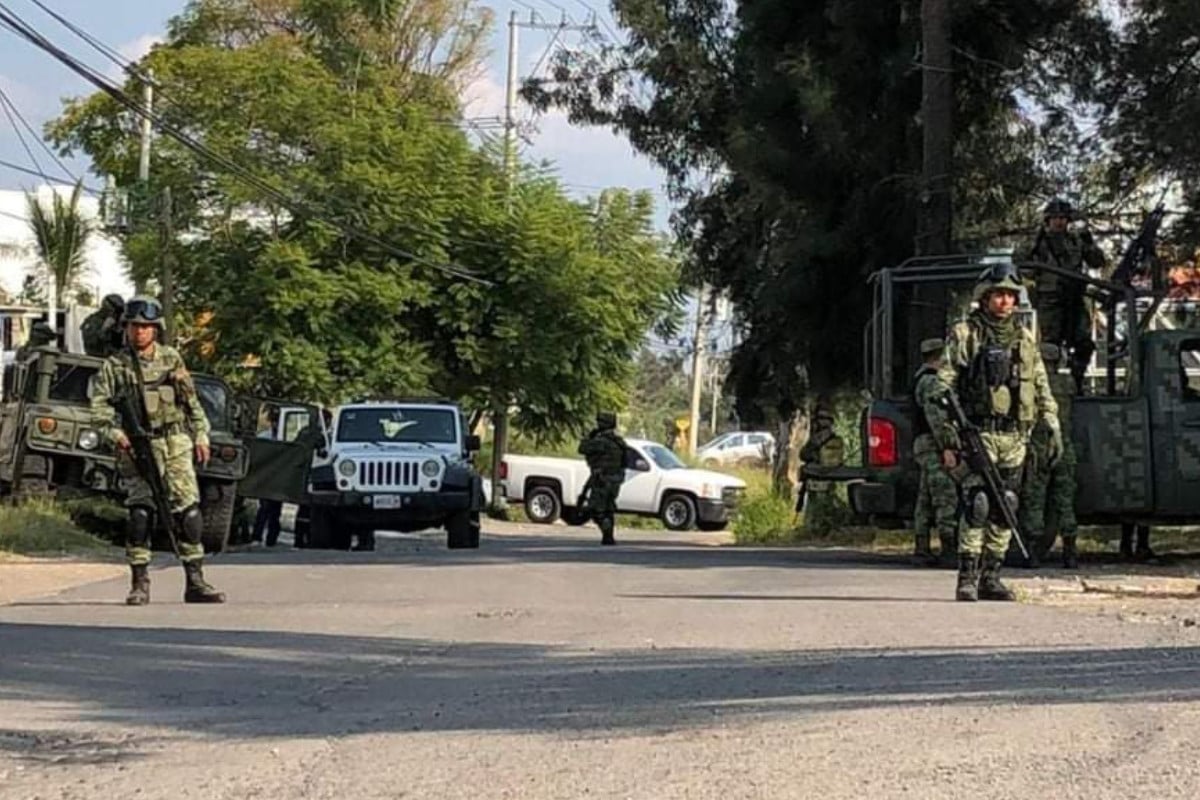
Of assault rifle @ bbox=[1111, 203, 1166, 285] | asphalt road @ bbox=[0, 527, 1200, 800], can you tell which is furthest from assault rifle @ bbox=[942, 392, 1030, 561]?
assault rifle @ bbox=[1111, 203, 1166, 285]

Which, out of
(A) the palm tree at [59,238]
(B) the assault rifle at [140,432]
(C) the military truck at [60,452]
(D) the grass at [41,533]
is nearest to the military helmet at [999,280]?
(B) the assault rifle at [140,432]

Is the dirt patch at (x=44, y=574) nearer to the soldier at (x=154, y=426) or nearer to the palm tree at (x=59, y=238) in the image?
the soldier at (x=154, y=426)

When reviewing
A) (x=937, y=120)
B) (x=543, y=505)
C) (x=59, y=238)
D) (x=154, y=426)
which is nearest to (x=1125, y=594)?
(x=154, y=426)

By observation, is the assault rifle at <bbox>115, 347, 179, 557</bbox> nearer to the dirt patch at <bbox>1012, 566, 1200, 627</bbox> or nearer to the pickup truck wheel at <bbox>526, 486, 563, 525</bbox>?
the dirt patch at <bbox>1012, 566, 1200, 627</bbox>

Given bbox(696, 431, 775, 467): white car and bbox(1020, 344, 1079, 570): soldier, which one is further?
bbox(696, 431, 775, 467): white car

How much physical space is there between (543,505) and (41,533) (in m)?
19.4

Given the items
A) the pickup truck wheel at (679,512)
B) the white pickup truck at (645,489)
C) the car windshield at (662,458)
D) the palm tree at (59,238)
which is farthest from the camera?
the palm tree at (59,238)

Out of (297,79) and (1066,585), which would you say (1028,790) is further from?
(297,79)

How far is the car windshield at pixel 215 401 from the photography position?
810 inches

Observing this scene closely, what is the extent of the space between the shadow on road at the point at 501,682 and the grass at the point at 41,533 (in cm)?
824

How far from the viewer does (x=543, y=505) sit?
122 ft

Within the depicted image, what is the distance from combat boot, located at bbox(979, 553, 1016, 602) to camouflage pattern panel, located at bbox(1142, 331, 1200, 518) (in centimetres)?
338

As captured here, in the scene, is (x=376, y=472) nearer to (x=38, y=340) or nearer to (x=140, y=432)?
(x=38, y=340)

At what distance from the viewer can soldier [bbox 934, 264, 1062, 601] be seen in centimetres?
1169
